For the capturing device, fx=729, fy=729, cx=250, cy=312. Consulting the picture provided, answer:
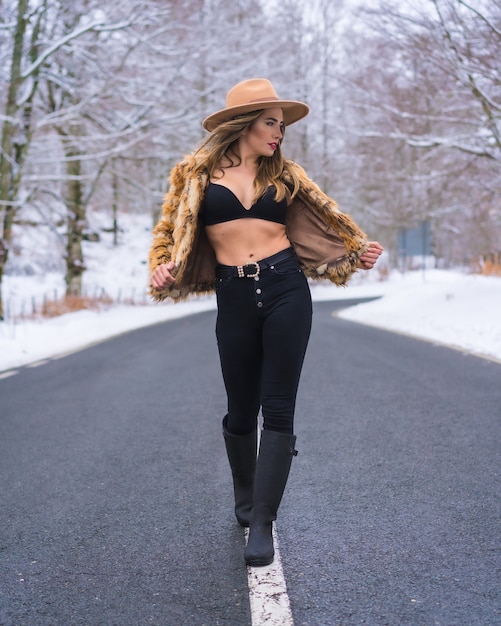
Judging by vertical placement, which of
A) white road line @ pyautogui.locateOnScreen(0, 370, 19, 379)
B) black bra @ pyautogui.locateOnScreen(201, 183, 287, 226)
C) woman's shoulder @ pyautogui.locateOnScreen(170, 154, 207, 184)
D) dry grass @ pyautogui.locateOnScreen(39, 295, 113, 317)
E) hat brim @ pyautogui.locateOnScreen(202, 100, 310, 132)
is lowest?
dry grass @ pyautogui.locateOnScreen(39, 295, 113, 317)

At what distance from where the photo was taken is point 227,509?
3.59 m

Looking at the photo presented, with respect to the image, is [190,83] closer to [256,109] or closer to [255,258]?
[256,109]

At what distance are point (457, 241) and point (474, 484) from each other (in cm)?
4138

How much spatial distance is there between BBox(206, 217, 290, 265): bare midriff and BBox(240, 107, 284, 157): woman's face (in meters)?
0.33

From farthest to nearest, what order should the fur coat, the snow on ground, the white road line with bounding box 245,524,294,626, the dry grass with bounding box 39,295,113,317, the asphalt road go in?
1. the dry grass with bounding box 39,295,113,317
2. the snow on ground
3. the fur coat
4. the asphalt road
5. the white road line with bounding box 245,524,294,626

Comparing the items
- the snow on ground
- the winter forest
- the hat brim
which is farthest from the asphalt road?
the winter forest

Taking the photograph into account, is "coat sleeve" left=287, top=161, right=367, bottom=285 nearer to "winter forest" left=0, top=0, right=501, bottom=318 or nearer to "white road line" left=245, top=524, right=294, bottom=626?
"white road line" left=245, top=524, right=294, bottom=626

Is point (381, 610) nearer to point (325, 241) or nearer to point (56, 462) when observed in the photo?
point (325, 241)

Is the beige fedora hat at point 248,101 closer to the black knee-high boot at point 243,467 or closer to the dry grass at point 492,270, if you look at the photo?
the black knee-high boot at point 243,467

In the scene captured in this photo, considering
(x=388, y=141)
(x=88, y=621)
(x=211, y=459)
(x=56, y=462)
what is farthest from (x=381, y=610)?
(x=388, y=141)

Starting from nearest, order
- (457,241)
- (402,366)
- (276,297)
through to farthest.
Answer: (276,297) < (402,366) < (457,241)

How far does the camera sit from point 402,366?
346 inches

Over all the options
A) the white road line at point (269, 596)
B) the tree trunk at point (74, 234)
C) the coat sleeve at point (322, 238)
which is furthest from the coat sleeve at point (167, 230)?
the tree trunk at point (74, 234)

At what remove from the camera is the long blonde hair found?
3.17m
